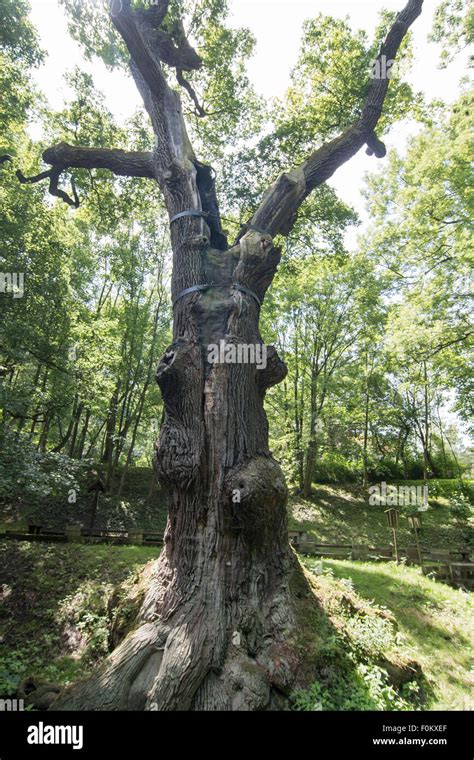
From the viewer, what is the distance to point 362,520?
577 inches

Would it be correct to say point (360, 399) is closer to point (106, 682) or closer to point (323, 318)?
point (323, 318)

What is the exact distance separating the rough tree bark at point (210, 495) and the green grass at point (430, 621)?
1797 mm

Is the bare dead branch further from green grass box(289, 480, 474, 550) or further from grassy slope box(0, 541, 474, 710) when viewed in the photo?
green grass box(289, 480, 474, 550)

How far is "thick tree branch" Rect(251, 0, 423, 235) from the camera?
4.96 meters

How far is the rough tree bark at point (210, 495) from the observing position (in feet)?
9.10

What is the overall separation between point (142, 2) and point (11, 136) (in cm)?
608

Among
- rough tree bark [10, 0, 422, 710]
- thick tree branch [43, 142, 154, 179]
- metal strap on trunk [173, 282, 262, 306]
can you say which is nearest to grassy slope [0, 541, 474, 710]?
rough tree bark [10, 0, 422, 710]

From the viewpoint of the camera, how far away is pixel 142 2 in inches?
244

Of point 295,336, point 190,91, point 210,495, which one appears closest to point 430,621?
point 210,495

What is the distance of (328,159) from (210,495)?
17.3 feet

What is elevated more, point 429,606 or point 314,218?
point 314,218

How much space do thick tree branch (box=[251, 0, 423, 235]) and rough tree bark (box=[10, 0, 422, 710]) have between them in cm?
3

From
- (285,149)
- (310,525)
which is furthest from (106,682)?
(310,525)

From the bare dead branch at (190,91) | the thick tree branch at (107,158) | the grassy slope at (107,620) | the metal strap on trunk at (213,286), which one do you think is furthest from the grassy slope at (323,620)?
the bare dead branch at (190,91)
